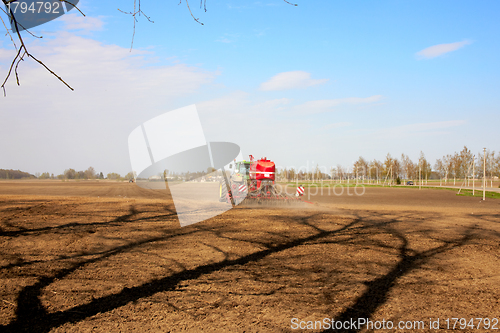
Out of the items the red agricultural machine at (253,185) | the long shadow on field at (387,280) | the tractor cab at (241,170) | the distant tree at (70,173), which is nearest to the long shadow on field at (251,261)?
the long shadow on field at (387,280)

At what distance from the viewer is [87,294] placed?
15.5 feet

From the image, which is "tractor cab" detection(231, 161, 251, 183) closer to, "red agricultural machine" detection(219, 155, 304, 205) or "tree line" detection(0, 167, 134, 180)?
"red agricultural machine" detection(219, 155, 304, 205)

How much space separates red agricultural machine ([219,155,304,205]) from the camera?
20.1m

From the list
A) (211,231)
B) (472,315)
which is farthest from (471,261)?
(211,231)

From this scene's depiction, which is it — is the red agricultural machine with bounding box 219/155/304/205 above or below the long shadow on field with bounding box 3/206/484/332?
above

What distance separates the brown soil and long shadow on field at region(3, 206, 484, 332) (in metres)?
0.02

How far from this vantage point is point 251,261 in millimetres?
6742

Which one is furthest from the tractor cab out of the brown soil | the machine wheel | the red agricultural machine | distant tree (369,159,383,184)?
distant tree (369,159,383,184)

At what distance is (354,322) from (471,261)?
14.9 ft

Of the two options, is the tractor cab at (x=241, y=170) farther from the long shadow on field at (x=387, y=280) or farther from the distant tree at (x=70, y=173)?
the distant tree at (x=70, y=173)

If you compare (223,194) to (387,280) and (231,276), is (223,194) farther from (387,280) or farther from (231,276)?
(387,280)

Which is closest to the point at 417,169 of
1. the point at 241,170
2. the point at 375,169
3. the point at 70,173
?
the point at 375,169

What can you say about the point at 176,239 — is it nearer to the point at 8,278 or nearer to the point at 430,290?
the point at 8,278

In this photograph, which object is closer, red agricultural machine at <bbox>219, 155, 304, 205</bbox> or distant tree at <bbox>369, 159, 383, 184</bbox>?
red agricultural machine at <bbox>219, 155, 304, 205</bbox>
